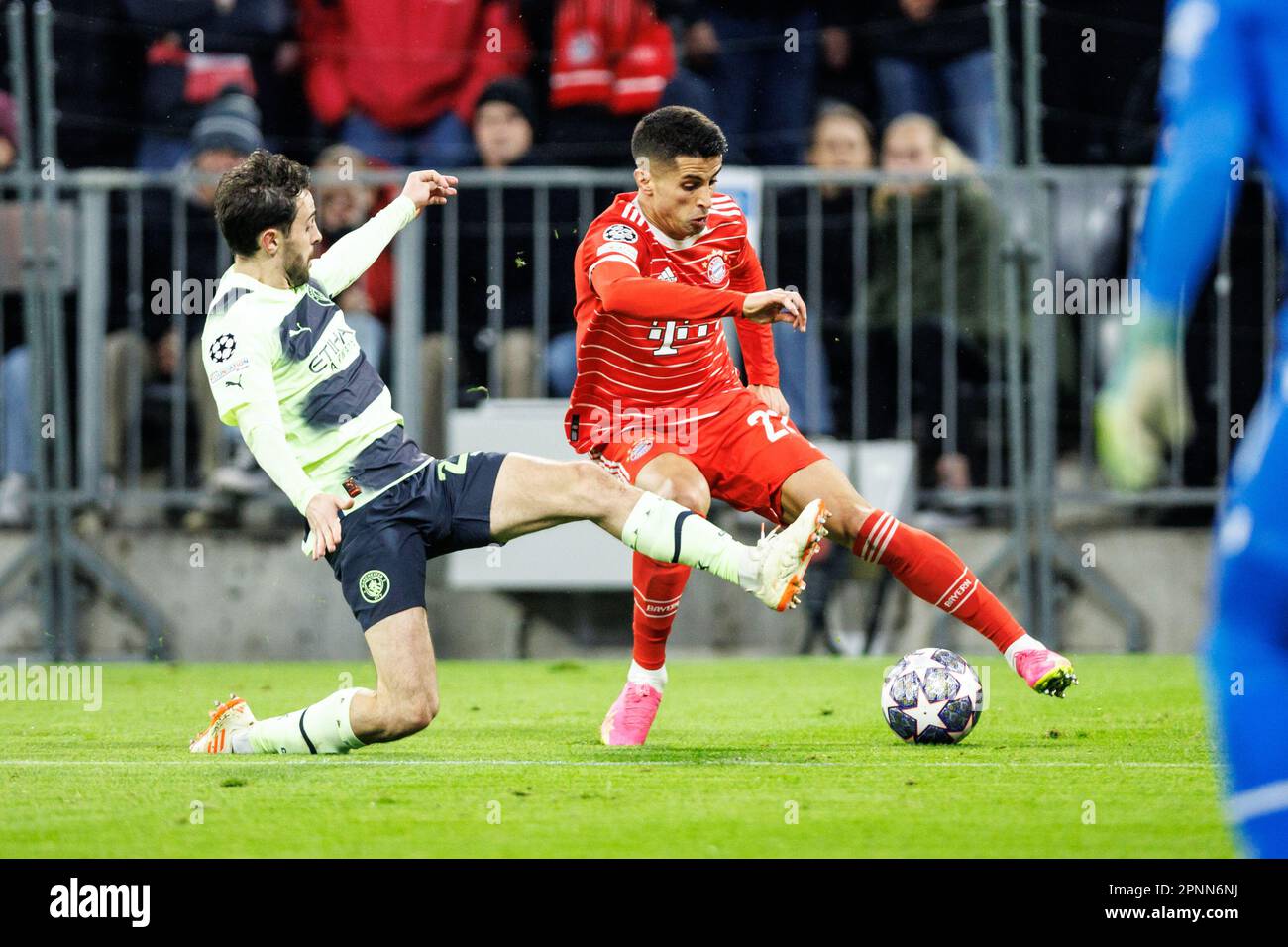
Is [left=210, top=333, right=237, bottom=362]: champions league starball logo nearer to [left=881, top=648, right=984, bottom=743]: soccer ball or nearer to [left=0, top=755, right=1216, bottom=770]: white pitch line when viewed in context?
[left=0, top=755, right=1216, bottom=770]: white pitch line

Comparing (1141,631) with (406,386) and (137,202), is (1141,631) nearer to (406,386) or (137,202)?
(406,386)

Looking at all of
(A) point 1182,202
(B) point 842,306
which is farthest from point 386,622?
(B) point 842,306

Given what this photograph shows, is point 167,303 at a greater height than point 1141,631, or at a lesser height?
greater

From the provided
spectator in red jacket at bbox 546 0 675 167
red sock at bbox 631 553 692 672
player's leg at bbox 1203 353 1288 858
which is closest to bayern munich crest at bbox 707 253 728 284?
red sock at bbox 631 553 692 672

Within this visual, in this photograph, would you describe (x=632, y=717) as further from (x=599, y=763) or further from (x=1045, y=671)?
(x=1045, y=671)

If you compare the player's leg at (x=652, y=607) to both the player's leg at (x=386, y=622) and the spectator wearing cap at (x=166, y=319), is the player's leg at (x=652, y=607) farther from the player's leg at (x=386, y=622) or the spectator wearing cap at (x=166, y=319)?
the spectator wearing cap at (x=166, y=319)

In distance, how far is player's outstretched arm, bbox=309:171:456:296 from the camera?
6145 millimetres

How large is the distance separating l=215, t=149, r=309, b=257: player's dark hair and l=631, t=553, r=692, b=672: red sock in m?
1.65

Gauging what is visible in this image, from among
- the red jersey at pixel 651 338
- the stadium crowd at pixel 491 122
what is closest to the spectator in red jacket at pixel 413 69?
the stadium crowd at pixel 491 122

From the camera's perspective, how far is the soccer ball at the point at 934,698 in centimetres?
603
